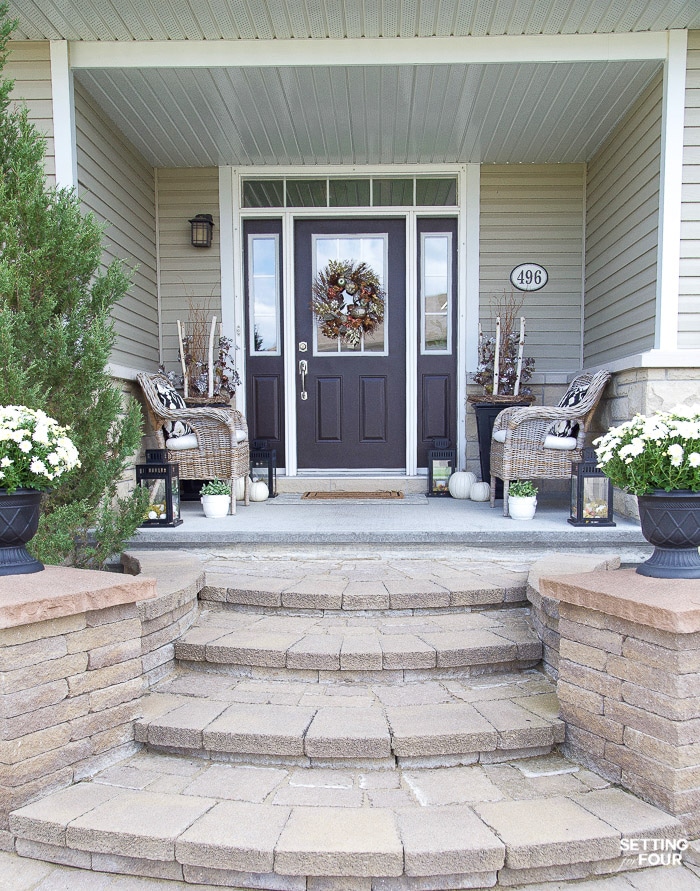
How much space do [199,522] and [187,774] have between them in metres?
1.96

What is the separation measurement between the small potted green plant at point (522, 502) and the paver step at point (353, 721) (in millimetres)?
1515

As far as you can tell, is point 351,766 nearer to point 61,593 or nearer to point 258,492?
point 61,593

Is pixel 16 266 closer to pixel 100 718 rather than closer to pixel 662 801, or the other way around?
pixel 100 718

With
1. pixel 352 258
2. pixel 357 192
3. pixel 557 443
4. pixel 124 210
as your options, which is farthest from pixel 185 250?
pixel 557 443

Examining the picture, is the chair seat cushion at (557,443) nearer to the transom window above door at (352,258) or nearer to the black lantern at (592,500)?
the black lantern at (592,500)

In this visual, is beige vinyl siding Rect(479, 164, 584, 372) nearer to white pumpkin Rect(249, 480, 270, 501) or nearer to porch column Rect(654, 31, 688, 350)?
porch column Rect(654, 31, 688, 350)

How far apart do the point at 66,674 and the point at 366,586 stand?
4.06 feet

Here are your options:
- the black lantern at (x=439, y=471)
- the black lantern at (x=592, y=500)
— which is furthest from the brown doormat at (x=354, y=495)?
the black lantern at (x=592, y=500)

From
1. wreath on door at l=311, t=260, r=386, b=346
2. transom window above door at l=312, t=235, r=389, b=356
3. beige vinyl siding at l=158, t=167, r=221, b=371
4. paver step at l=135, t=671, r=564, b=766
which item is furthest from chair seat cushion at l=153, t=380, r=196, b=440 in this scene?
paver step at l=135, t=671, r=564, b=766

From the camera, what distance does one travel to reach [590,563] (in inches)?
110

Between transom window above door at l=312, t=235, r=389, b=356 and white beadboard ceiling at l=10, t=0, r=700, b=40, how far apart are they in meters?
1.67

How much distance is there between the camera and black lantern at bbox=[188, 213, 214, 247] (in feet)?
15.9

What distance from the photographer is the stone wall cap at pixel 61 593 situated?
1730mm

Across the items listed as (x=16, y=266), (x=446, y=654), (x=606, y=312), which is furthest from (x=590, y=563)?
(x=16, y=266)
